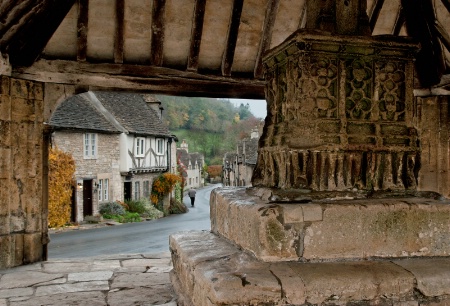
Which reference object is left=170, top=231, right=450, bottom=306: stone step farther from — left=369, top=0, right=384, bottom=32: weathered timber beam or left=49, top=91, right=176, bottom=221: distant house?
left=49, top=91, right=176, bottom=221: distant house

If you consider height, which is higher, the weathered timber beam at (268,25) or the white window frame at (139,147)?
the weathered timber beam at (268,25)

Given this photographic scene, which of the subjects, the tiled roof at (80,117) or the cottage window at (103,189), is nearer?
the tiled roof at (80,117)

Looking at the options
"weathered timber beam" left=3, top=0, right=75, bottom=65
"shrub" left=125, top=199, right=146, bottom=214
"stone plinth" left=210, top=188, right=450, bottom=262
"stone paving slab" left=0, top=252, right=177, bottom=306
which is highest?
"weathered timber beam" left=3, top=0, right=75, bottom=65

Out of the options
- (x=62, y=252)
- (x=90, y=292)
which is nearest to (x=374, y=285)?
(x=90, y=292)

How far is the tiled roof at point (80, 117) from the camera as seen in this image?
16734 millimetres

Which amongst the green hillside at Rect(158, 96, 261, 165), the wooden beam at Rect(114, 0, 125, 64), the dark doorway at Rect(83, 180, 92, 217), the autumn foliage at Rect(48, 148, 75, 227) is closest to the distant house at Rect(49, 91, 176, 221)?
the dark doorway at Rect(83, 180, 92, 217)

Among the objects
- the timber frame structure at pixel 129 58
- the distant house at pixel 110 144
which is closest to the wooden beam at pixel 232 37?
the timber frame structure at pixel 129 58

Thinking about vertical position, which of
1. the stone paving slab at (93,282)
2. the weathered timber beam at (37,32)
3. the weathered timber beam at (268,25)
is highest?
the weathered timber beam at (268,25)

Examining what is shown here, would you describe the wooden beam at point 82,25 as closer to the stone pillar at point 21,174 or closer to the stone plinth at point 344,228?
the stone pillar at point 21,174

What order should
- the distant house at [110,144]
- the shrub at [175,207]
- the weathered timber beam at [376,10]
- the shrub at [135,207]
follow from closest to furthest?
the weathered timber beam at [376,10], the distant house at [110,144], the shrub at [135,207], the shrub at [175,207]

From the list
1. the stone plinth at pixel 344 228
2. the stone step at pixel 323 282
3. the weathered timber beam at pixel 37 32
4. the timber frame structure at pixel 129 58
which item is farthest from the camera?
the timber frame structure at pixel 129 58

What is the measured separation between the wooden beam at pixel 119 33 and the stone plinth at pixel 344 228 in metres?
4.13

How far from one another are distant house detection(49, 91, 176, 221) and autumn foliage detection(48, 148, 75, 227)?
107cm

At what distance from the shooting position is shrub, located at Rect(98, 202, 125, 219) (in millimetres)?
18203
